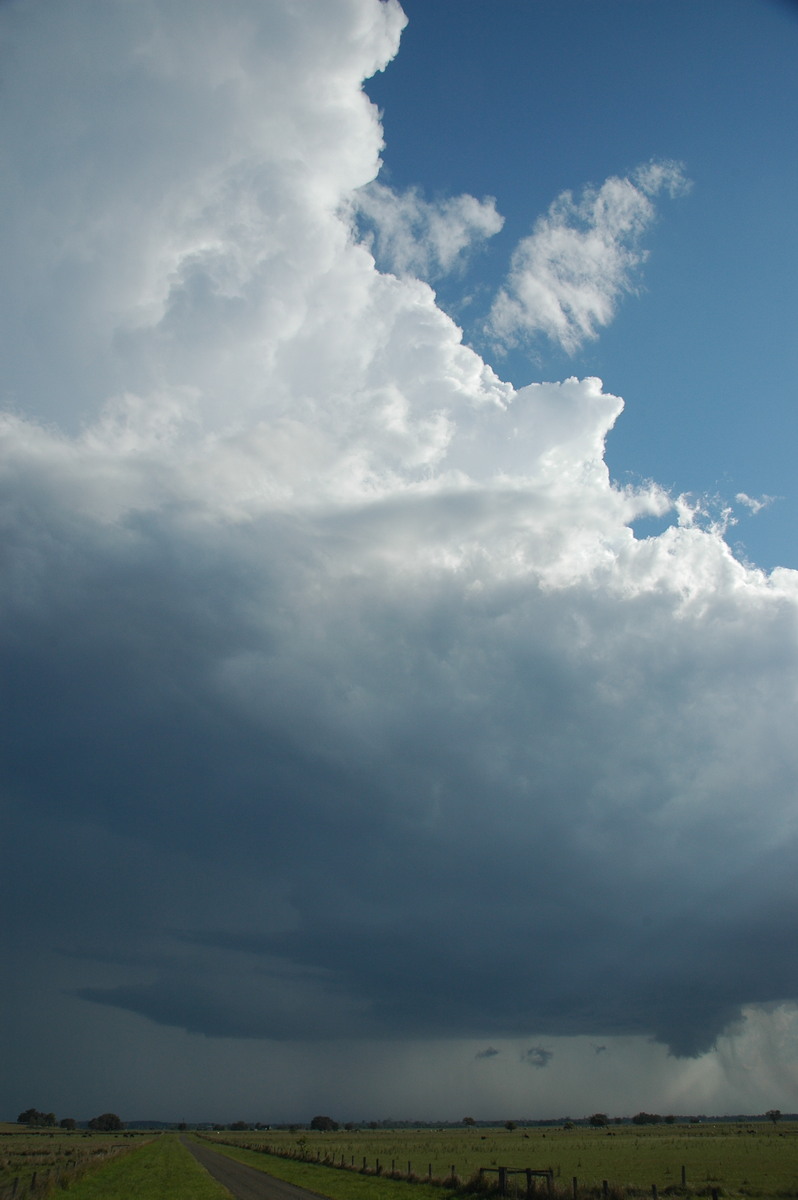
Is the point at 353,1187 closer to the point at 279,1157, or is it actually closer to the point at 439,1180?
the point at 439,1180

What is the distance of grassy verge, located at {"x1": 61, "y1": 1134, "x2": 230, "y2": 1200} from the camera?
39594 mm

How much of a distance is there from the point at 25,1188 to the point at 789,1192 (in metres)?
39.8

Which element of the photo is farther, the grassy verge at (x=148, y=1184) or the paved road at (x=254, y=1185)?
the grassy verge at (x=148, y=1184)

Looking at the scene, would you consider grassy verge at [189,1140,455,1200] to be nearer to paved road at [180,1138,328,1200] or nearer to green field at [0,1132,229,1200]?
paved road at [180,1138,328,1200]

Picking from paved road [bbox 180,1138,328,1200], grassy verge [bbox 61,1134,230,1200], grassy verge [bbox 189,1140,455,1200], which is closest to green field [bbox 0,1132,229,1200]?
grassy verge [bbox 61,1134,230,1200]

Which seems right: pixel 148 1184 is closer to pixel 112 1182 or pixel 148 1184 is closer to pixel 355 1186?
pixel 112 1182

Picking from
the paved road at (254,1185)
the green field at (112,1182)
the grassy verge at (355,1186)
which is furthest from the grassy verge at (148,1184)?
the grassy verge at (355,1186)

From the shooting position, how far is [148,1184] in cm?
4666

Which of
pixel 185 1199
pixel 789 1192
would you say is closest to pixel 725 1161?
pixel 789 1192

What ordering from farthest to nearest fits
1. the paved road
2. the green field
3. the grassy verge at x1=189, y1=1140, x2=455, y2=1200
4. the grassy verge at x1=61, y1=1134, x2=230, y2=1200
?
the grassy verge at x1=61, y1=1134, x2=230, y2=1200
the paved road
the grassy verge at x1=189, y1=1140, x2=455, y2=1200
the green field

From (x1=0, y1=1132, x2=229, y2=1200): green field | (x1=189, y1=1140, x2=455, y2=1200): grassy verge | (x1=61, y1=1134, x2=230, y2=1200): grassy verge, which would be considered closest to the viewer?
→ (x1=0, y1=1132, x2=229, y2=1200): green field

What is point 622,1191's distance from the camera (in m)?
33.4

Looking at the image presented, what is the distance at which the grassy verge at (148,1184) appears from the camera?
3959 centimetres

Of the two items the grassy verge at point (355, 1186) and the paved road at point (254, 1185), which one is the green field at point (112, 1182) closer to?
the paved road at point (254, 1185)
